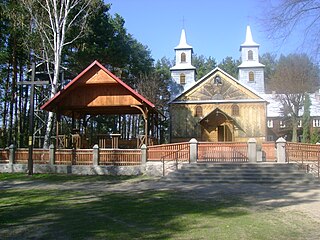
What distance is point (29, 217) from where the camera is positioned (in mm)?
8312

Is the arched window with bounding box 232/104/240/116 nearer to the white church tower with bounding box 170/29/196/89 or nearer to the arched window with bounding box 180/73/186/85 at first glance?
the white church tower with bounding box 170/29/196/89

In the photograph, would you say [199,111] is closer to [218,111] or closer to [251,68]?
[218,111]

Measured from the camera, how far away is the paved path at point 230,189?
1080cm

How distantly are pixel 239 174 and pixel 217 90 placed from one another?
1754cm

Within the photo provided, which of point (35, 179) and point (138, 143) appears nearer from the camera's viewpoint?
point (35, 179)

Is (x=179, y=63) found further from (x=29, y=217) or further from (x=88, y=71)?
(x=29, y=217)

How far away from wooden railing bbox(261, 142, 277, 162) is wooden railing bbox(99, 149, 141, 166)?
6996mm

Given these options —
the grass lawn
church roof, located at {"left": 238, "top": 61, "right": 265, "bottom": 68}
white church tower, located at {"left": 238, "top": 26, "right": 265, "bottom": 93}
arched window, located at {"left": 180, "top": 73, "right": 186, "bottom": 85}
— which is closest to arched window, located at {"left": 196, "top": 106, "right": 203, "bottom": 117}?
arched window, located at {"left": 180, "top": 73, "right": 186, "bottom": 85}

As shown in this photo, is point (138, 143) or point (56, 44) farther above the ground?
point (56, 44)

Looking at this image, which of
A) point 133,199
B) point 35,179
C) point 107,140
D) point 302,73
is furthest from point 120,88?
point 302,73

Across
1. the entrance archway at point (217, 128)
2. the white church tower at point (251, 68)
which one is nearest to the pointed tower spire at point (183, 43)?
the white church tower at point (251, 68)

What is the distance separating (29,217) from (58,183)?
24.6 ft

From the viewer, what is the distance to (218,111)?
30.4 m

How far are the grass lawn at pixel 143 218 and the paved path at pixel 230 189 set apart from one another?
2.46 ft
